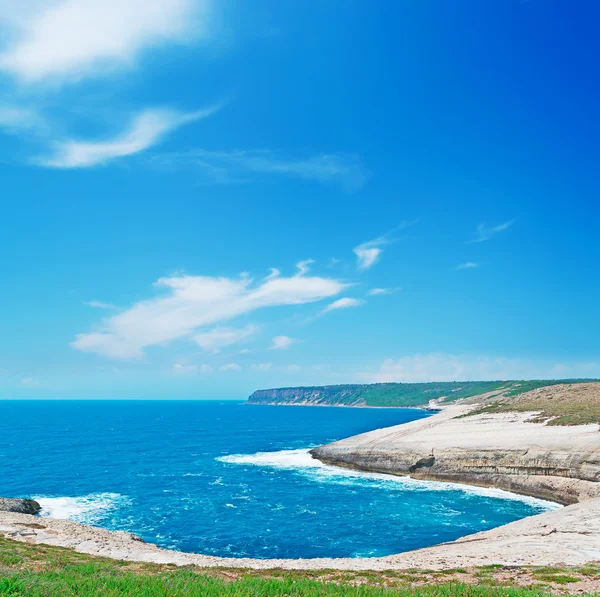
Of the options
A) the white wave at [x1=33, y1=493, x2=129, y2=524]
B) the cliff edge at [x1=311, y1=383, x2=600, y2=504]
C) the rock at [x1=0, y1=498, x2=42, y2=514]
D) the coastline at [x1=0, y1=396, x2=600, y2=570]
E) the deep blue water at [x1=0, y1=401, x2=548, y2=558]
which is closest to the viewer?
the coastline at [x1=0, y1=396, x2=600, y2=570]

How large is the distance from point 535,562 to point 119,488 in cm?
5269

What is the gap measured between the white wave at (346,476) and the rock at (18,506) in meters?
35.9

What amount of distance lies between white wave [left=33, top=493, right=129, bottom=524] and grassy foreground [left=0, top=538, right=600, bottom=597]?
21.6 metres

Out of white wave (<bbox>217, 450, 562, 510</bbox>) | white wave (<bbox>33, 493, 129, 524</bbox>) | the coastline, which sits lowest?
white wave (<bbox>217, 450, 562, 510</bbox>)

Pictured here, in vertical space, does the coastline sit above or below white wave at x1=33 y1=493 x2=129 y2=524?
above

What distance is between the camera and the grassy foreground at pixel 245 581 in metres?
12.9

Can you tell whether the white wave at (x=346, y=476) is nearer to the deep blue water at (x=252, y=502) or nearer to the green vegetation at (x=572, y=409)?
the deep blue water at (x=252, y=502)

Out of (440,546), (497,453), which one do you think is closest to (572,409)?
(497,453)

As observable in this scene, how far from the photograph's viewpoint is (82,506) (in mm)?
47906

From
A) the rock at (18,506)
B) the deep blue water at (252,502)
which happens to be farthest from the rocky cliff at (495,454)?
→ the rock at (18,506)

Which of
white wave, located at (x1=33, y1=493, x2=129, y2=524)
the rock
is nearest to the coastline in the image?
the rock

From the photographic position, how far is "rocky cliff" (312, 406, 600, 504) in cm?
5238

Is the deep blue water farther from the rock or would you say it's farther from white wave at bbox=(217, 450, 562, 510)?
the rock

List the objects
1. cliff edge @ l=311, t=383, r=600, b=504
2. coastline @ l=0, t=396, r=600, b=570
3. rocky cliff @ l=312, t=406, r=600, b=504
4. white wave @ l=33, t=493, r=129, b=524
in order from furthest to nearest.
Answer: cliff edge @ l=311, t=383, r=600, b=504, rocky cliff @ l=312, t=406, r=600, b=504, white wave @ l=33, t=493, r=129, b=524, coastline @ l=0, t=396, r=600, b=570
